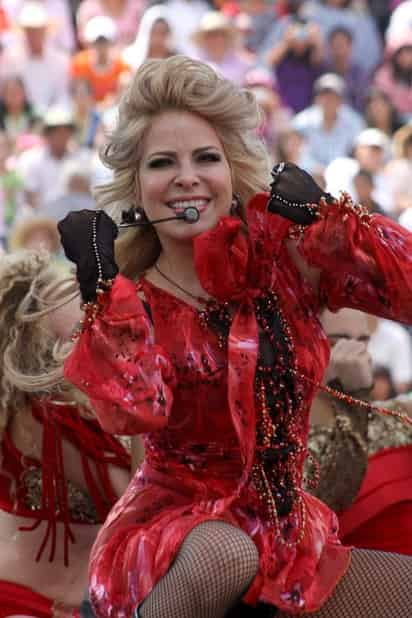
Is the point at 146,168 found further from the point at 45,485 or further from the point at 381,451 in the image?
the point at 381,451

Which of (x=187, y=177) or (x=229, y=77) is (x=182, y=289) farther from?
(x=229, y=77)

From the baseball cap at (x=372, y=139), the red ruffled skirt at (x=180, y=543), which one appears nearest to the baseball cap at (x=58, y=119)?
the baseball cap at (x=372, y=139)

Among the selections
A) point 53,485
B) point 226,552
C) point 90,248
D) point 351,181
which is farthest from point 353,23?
point 226,552

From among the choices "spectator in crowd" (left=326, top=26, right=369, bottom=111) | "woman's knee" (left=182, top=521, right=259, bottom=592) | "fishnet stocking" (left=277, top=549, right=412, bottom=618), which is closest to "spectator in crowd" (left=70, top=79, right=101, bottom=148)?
"spectator in crowd" (left=326, top=26, right=369, bottom=111)

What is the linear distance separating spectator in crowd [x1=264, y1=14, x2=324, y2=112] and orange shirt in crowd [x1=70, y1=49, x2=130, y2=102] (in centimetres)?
123

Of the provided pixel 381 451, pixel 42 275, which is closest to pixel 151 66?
pixel 42 275

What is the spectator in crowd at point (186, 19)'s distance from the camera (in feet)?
31.5

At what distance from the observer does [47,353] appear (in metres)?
3.56

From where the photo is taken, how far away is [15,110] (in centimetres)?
916

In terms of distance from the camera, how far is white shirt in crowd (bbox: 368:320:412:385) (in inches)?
253

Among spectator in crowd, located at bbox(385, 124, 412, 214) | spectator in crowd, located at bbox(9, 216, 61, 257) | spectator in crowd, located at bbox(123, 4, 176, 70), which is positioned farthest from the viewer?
spectator in crowd, located at bbox(123, 4, 176, 70)

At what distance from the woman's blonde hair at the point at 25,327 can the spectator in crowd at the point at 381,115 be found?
20.6 feet

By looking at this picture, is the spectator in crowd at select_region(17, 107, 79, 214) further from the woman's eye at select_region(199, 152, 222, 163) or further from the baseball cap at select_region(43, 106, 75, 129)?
the woman's eye at select_region(199, 152, 222, 163)

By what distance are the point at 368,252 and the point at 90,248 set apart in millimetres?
578
